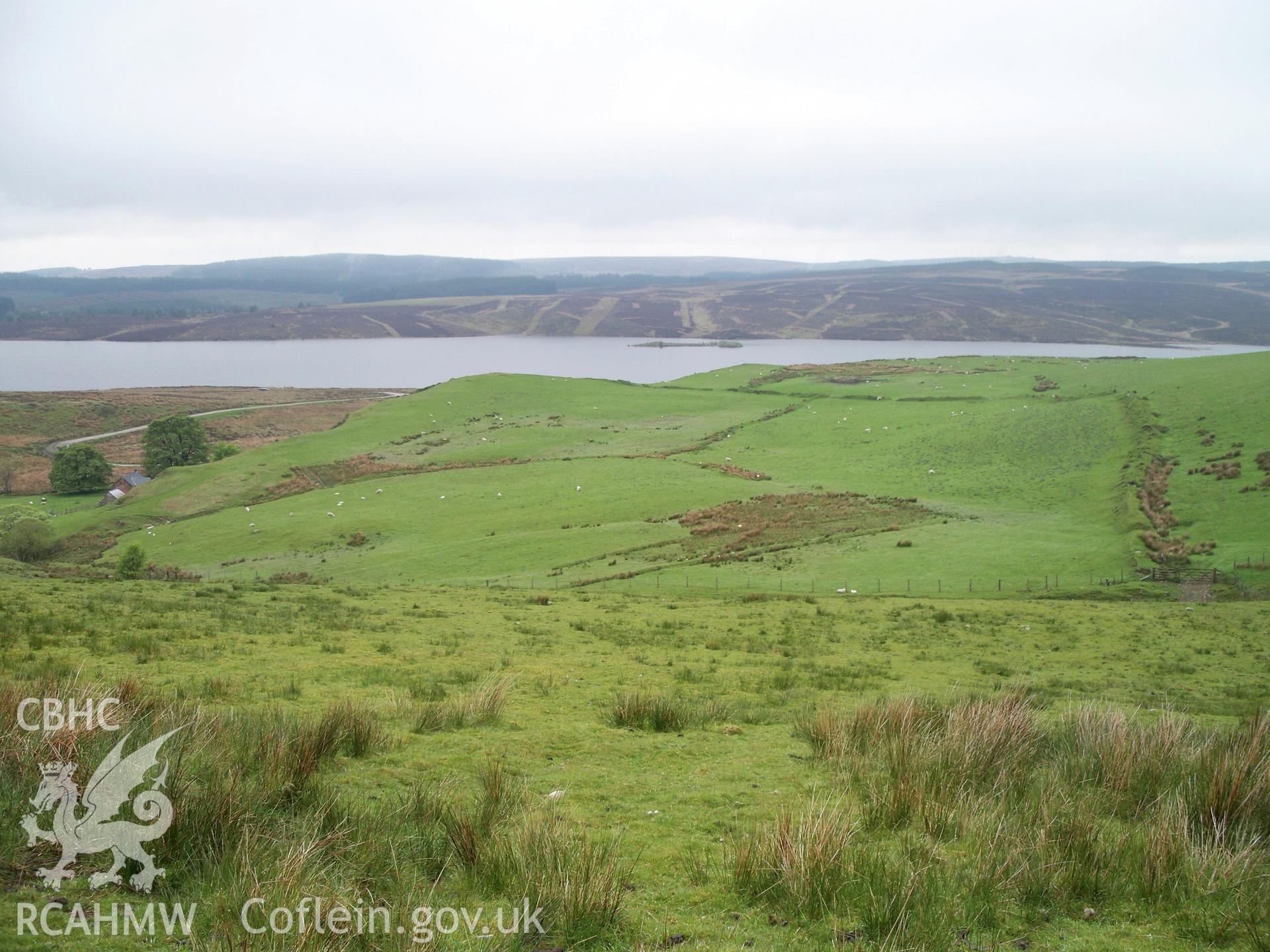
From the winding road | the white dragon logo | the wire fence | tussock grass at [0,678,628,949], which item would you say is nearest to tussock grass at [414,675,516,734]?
tussock grass at [0,678,628,949]

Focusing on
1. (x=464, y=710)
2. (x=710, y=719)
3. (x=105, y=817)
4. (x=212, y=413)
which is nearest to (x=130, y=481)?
(x=212, y=413)

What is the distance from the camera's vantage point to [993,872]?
17.8 feet

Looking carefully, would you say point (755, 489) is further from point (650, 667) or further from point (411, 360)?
point (411, 360)

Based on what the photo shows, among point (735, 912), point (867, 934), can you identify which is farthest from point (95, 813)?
point (867, 934)

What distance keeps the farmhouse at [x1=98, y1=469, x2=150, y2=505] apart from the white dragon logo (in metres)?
57.0

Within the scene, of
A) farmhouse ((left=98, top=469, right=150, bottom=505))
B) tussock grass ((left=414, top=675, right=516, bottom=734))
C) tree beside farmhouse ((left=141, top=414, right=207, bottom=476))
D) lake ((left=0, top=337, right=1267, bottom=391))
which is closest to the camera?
tussock grass ((left=414, top=675, right=516, bottom=734))

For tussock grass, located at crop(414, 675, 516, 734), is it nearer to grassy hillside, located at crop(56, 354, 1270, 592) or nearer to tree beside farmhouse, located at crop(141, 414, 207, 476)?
grassy hillside, located at crop(56, 354, 1270, 592)

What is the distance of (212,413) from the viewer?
9844 centimetres


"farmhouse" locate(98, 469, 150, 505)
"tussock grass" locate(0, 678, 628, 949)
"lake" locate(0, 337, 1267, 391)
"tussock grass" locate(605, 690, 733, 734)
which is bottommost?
"farmhouse" locate(98, 469, 150, 505)

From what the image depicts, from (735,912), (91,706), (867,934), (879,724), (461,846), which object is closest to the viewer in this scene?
(867,934)

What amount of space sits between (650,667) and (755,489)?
3312 centimetres

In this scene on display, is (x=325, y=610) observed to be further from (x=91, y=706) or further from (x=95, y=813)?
(x=95, y=813)

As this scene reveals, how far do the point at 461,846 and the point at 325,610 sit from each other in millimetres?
15727

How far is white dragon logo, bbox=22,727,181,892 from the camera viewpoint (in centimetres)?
495
